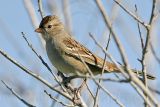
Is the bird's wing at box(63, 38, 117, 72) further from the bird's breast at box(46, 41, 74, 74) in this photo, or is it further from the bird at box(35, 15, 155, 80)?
the bird's breast at box(46, 41, 74, 74)

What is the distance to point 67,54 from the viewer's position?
5.73 metres

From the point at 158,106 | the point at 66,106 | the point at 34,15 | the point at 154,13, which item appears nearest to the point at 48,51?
the point at 34,15

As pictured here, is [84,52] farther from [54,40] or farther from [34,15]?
[34,15]

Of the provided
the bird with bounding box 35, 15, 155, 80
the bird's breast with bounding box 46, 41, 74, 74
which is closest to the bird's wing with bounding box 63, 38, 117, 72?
the bird with bounding box 35, 15, 155, 80

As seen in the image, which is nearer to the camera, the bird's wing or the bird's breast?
the bird's breast

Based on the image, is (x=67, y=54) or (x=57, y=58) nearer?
(x=57, y=58)

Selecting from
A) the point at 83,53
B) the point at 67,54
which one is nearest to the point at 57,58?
the point at 67,54

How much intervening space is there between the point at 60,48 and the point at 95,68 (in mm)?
577

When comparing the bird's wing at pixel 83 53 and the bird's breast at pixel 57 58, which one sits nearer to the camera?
the bird's breast at pixel 57 58

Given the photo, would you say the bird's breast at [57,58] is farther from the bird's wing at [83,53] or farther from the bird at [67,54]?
the bird's wing at [83,53]

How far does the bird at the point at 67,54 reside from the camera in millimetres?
5520

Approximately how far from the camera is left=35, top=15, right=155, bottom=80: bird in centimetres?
552

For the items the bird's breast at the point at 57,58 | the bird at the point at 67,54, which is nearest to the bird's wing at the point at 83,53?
the bird at the point at 67,54

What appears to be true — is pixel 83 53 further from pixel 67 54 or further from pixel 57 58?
pixel 57 58
